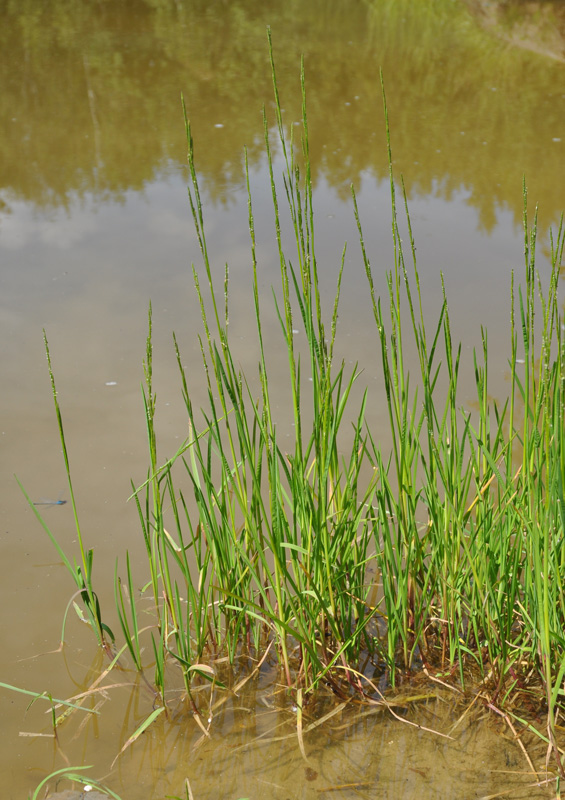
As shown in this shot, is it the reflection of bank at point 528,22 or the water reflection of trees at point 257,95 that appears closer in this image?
the water reflection of trees at point 257,95

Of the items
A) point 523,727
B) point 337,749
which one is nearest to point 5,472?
point 337,749

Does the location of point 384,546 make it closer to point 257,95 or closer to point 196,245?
point 196,245

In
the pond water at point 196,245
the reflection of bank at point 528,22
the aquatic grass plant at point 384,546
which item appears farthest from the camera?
the reflection of bank at point 528,22

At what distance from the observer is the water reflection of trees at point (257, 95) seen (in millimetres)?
5039

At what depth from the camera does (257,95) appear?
6.64 m

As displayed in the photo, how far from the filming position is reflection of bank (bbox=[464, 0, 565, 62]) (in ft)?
27.2

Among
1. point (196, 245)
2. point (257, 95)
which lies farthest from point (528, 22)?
point (196, 245)

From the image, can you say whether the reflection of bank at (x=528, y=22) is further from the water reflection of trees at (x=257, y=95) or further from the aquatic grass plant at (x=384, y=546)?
the aquatic grass plant at (x=384, y=546)

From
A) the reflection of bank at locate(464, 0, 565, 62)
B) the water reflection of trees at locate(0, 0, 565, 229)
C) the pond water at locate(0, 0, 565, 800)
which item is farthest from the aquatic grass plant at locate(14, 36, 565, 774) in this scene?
the reflection of bank at locate(464, 0, 565, 62)

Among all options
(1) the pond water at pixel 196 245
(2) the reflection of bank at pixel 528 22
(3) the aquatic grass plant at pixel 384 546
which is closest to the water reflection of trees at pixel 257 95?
(1) the pond water at pixel 196 245

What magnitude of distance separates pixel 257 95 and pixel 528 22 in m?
3.94

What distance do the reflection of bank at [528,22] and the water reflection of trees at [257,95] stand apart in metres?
0.23

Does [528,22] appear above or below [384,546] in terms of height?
above

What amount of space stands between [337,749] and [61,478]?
119cm
